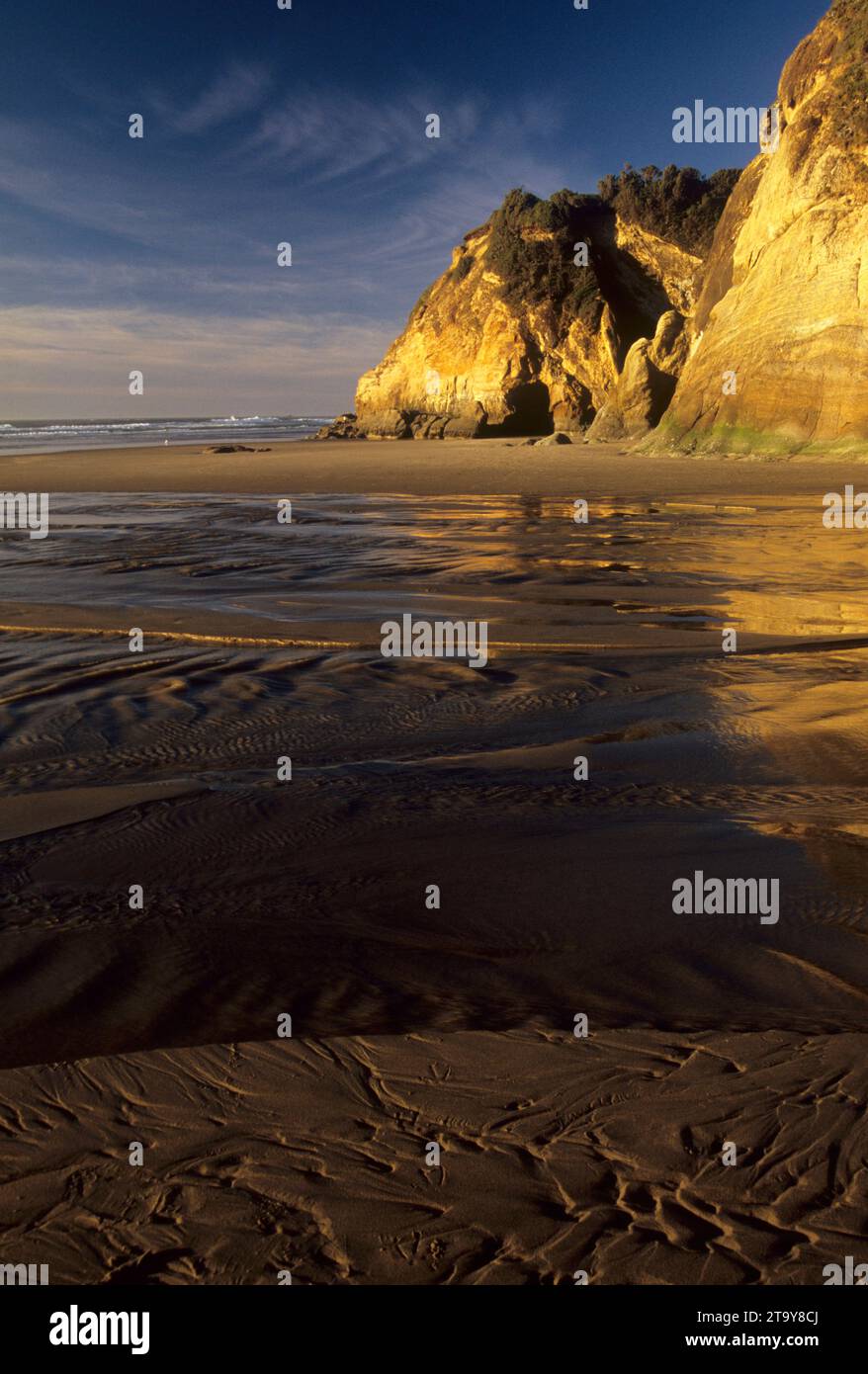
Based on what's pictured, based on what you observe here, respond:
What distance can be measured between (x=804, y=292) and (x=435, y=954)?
→ 2541cm

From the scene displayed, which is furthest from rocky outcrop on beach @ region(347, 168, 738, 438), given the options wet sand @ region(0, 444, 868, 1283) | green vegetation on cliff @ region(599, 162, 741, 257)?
wet sand @ region(0, 444, 868, 1283)

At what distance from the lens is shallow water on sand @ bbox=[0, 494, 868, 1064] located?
8.56 feet

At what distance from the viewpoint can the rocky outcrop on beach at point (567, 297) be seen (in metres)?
46.4

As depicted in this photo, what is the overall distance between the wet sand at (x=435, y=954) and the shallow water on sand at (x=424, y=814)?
2 cm

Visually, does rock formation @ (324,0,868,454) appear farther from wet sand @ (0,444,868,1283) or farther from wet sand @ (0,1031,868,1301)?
wet sand @ (0,1031,868,1301)

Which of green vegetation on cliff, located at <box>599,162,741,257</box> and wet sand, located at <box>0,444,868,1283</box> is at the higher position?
green vegetation on cliff, located at <box>599,162,741,257</box>

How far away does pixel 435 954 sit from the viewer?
2.79 m

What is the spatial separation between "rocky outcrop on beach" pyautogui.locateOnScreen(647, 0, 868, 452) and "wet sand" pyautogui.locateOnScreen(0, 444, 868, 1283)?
1830 centimetres

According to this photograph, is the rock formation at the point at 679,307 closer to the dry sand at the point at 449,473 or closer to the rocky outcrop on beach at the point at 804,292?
the rocky outcrop on beach at the point at 804,292

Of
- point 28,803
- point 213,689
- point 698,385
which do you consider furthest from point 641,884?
point 698,385

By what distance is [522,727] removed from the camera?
491 cm

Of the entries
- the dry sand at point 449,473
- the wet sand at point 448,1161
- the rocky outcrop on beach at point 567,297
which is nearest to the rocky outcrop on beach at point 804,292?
the dry sand at point 449,473

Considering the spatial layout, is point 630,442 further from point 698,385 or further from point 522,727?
point 522,727
